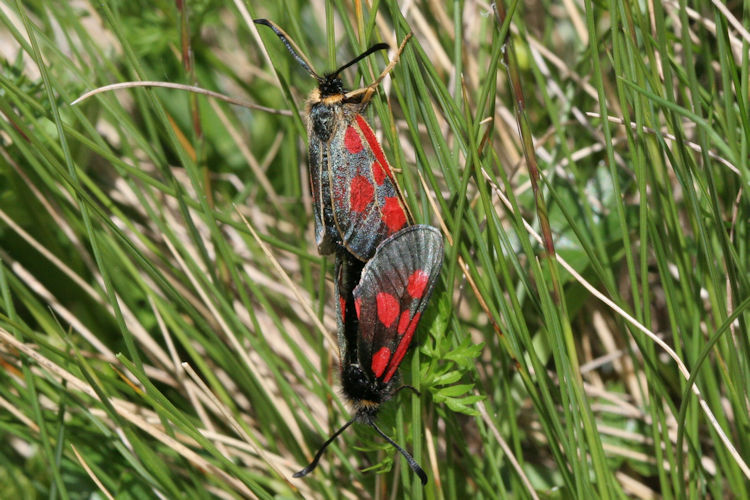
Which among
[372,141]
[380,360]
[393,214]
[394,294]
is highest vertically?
[372,141]

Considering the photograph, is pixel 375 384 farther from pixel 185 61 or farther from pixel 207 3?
pixel 207 3

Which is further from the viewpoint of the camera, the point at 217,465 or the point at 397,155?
the point at 217,465

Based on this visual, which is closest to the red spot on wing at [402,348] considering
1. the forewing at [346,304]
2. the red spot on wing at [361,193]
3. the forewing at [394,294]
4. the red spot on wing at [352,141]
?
the forewing at [394,294]

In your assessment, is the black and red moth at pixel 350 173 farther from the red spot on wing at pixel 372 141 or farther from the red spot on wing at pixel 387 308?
the red spot on wing at pixel 387 308

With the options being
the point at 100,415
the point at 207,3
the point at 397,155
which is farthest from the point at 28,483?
the point at 207,3

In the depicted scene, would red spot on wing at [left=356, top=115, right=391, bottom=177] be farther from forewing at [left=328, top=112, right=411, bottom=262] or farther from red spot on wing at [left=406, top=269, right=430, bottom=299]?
red spot on wing at [left=406, top=269, right=430, bottom=299]

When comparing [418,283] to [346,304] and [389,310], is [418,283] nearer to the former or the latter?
[389,310]

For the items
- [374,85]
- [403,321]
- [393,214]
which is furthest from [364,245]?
[374,85]
